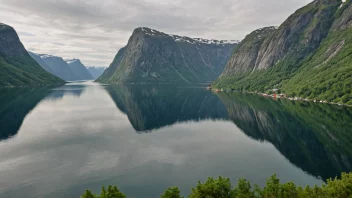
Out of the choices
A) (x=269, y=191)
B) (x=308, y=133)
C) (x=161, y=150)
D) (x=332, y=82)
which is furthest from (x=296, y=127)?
(x=332, y=82)

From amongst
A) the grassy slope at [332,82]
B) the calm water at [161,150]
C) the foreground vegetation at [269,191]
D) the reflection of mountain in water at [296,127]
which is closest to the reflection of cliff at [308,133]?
the reflection of mountain in water at [296,127]

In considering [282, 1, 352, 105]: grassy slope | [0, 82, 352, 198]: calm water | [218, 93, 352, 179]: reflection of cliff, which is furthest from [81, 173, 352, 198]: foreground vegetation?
[282, 1, 352, 105]: grassy slope

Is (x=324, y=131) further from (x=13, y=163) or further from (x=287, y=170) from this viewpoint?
(x=13, y=163)

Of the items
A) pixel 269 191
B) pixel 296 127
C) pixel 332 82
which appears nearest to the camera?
pixel 269 191

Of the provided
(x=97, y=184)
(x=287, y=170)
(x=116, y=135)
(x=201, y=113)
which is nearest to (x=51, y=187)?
(x=97, y=184)

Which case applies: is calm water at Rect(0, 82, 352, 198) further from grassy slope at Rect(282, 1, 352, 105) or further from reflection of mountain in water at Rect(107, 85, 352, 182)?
grassy slope at Rect(282, 1, 352, 105)

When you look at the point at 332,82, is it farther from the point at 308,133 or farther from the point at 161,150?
the point at 161,150
